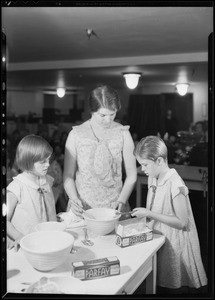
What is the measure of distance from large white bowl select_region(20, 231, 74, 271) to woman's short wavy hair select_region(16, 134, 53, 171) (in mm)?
268

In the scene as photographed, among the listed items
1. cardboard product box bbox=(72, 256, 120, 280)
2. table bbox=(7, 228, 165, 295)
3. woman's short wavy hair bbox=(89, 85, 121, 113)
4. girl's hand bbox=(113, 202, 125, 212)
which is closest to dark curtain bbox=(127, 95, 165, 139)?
woman's short wavy hair bbox=(89, 85, 121, 113)

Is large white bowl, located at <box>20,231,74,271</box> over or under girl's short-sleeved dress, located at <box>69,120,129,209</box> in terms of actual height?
under

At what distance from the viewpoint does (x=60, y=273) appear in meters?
0.88

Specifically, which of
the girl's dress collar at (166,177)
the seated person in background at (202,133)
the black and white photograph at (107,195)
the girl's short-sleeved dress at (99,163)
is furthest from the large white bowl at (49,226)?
the seated person in background at (202,133)

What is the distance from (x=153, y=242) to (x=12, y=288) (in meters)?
0.45

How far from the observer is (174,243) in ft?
3.69

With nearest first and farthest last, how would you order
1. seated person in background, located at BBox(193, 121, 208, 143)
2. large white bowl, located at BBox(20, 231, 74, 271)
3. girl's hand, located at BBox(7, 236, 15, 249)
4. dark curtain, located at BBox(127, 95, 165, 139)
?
1. large white bowl, located at BBox(20, 231, 74, 271)
2. girl's hand, located at BBox(7, 236, 15, 249)
3. dark curtain, located at BBox(127, 95, 165, 139)
4. seated person in background, located at BBox(193, 121, 208, 143)

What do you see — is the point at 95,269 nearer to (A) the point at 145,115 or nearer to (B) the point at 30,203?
(B) the point at 30,203

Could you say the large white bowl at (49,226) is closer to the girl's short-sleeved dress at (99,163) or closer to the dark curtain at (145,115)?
the girl's short-sleeved dress at (99,163)

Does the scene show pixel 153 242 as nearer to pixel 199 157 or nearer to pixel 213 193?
pixel 213 193

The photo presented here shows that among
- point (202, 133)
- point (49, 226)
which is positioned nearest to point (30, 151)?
point (49, 226)

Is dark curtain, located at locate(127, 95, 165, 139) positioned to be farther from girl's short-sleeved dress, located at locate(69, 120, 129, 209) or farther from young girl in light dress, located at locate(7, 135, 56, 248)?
young girl in light dress, located at locate(7, 135, 56, 248)

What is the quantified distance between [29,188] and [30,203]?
0.05 metres

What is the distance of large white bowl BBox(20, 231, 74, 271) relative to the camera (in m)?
0.84
